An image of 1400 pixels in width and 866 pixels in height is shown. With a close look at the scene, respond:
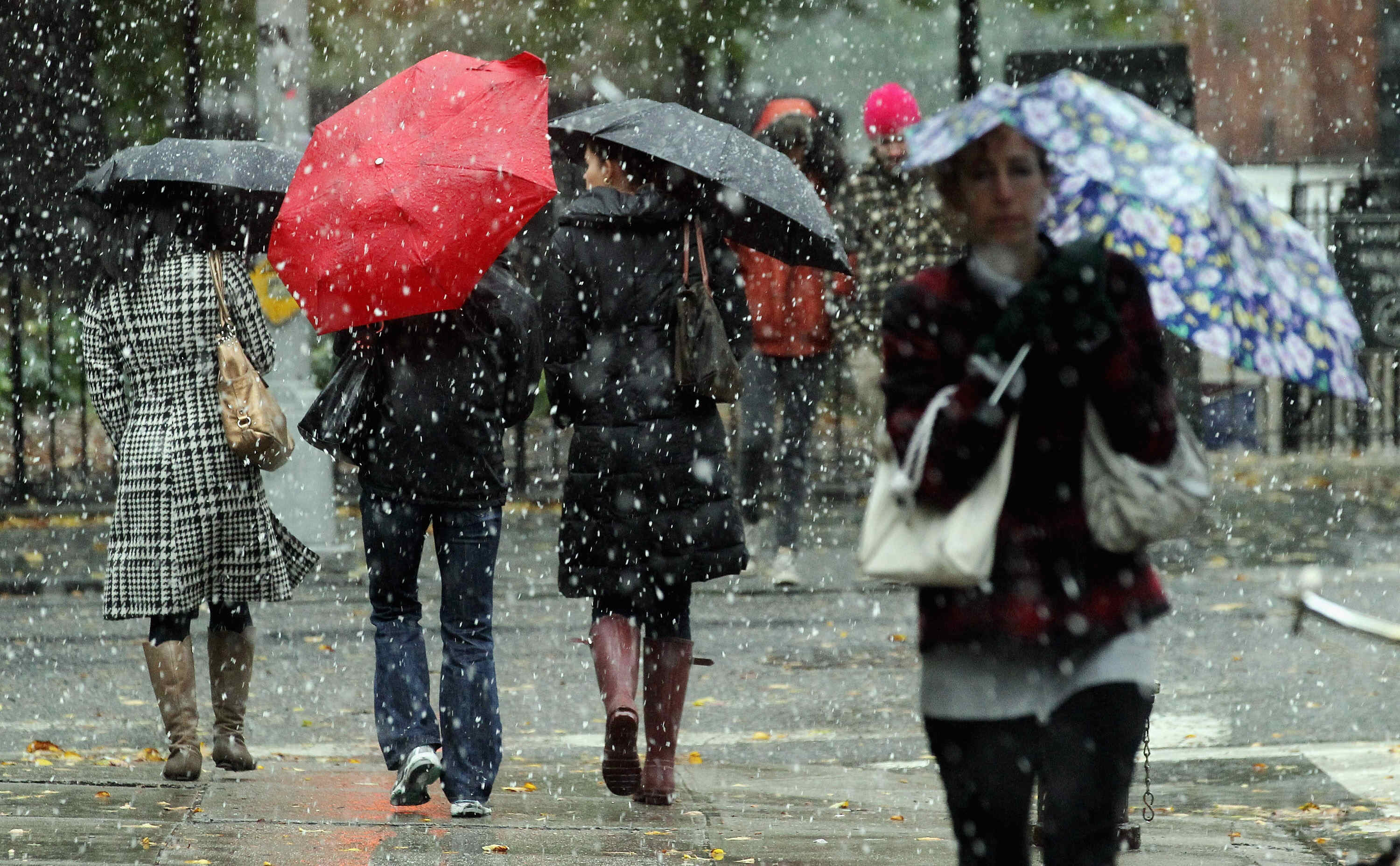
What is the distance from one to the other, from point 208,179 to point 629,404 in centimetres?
149

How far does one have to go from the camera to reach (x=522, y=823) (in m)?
5.39

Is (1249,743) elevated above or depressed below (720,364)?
below

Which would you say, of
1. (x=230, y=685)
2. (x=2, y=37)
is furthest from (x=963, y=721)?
(x=2, y=37)

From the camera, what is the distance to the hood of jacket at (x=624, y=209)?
5715 millimetres

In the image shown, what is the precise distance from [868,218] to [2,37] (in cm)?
992

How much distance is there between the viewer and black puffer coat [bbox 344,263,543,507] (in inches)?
209

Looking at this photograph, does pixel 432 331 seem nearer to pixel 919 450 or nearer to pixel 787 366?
pixel 919 450

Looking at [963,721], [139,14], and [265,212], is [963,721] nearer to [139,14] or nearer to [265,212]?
[265,212]

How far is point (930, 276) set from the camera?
3395 mm

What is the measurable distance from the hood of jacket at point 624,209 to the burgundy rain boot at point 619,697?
3.92 feet

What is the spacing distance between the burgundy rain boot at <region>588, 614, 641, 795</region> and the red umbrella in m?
1.20

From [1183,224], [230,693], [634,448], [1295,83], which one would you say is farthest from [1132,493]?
[1295,83]

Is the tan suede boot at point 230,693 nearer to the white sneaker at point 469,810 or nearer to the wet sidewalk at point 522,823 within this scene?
the wet sidewalk at point 522,823

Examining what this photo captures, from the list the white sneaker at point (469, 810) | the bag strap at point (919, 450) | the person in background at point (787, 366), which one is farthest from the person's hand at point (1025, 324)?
the person in background at point (787, 366)
